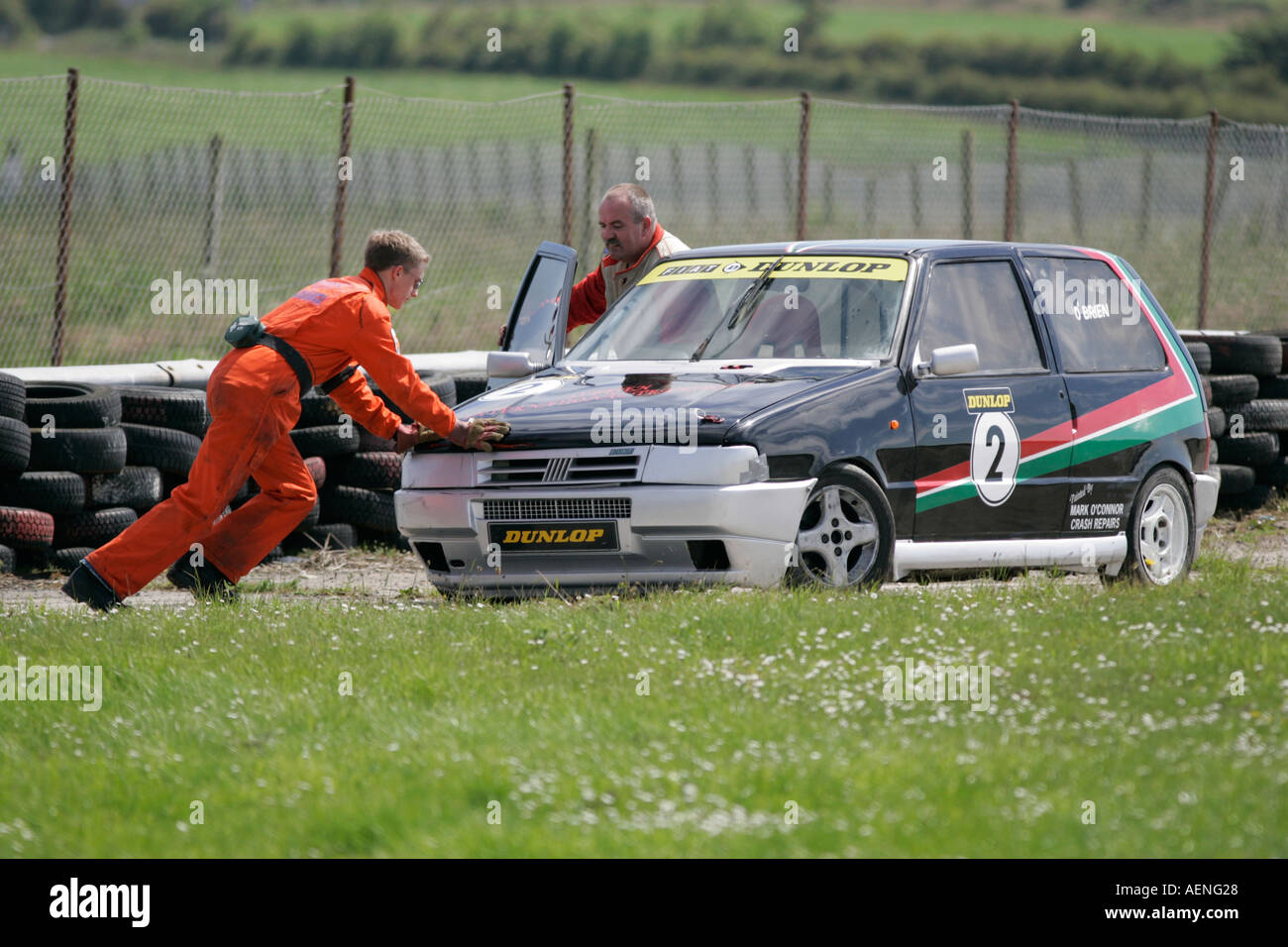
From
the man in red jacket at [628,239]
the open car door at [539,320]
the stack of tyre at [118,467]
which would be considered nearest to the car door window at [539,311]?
the open car door at [539,320]

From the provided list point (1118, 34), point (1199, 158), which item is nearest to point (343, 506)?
point (1199, 158)

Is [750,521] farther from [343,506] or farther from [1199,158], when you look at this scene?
[1199,158]

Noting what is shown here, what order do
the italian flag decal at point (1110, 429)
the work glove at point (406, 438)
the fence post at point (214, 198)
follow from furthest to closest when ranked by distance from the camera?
the fence post at point (214, 198)
the work glove at point (406, 438)
the italian flag decal at point (1110, 429)

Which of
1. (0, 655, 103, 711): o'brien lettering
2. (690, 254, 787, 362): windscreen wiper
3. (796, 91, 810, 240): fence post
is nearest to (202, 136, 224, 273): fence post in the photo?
(796, 91, 810, 240): fence post

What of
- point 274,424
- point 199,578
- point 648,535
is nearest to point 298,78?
point 199,578

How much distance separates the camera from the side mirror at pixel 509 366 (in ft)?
28.1

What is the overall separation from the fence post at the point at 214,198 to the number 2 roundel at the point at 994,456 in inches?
314

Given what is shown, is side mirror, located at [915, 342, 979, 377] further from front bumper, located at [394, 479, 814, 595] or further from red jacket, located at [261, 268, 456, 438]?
red jacket, located at [261, 268, 456, 438]

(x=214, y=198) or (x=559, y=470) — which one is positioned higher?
(x=214, y=198)

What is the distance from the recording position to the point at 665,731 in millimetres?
5270

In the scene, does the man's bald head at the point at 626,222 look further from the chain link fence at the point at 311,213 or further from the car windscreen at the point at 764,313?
the chain link fence at the point at 311,213

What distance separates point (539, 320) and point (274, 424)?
1596mm

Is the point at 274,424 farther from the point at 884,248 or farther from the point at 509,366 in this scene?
the point at 884,248

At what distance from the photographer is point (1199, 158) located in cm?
3644
